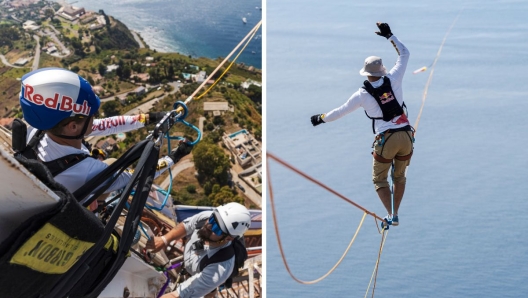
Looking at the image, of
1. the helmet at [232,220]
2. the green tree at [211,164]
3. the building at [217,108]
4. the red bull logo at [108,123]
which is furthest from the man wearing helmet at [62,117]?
the building at [217,108]

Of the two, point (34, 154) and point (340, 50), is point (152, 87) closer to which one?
A: point (340, 50)

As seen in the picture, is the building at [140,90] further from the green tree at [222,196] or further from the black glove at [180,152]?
the black glove at [180,152]

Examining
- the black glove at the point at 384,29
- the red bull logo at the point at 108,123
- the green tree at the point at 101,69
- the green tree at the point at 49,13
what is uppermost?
the black glove at the point at 384,29

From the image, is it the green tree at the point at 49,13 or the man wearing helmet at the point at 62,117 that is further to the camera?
the green tree at the point at 49,13

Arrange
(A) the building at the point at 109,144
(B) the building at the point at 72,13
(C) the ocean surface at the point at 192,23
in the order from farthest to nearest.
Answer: (B) the building at the point at 72,13, (C) the ocean surface at the point at 192,23, (A) the building at the point at 109,144

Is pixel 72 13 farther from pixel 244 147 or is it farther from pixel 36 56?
pixel 244 147

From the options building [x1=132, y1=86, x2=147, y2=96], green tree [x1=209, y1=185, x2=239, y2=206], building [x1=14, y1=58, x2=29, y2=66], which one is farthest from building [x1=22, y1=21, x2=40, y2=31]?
green tree [x1=209, y1=185, x2=239, y2=206]

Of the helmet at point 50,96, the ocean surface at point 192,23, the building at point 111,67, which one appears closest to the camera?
the helmet at point 50,96
